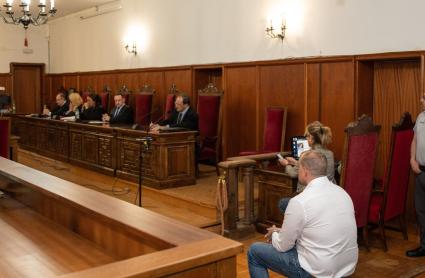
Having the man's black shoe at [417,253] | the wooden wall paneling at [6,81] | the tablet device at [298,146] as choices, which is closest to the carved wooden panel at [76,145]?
the tablet device at [298,146]

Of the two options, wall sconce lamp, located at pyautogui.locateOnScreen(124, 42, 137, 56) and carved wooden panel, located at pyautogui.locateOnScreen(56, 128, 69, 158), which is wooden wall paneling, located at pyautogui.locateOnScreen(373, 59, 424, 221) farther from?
wall sconce lamp, located at pyautogui.locateOnScreen(124, 42, 137, 56)

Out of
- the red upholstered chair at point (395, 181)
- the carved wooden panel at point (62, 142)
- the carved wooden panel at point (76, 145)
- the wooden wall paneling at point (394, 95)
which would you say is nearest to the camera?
the red upholstered chair at point (395, 181)

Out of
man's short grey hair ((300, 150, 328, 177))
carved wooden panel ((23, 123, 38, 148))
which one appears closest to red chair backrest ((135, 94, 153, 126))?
carved wooden panel ((23, 123, 38, 148))

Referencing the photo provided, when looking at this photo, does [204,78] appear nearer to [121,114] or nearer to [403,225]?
[121,114]

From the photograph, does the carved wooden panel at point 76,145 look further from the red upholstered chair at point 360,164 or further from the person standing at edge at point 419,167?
the person standing at edge at point 419,167

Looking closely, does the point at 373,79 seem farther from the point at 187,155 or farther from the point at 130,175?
the point at 130,175

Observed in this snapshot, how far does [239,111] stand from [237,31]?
1170 mm

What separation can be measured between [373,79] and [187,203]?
2569 mm

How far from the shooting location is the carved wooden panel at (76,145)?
8.07 meters

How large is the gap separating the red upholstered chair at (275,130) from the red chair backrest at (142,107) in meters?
2.86

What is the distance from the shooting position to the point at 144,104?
345 inches

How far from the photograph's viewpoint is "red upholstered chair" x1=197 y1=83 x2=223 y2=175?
7.07 metres

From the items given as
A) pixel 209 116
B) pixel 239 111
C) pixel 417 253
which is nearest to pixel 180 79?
pixel 209 116

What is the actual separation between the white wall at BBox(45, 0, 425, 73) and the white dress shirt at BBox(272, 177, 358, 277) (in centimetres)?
302
